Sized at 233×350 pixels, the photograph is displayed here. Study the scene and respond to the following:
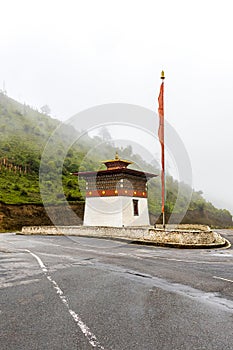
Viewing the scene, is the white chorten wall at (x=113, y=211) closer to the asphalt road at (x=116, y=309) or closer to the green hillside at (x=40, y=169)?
the green hillside at (x=40, y=169)

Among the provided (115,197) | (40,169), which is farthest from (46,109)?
(115,197)

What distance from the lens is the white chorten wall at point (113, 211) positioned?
114ft

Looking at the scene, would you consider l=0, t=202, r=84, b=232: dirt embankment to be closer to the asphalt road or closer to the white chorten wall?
the white chorten wall

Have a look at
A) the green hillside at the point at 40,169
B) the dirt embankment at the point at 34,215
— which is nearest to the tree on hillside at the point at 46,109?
the green hillside at the point at 40,169

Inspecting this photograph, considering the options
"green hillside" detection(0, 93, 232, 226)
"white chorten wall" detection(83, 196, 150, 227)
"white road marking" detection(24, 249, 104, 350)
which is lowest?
"white road marking" detection(24, 249, 104, 350)

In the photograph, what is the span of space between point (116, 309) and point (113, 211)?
95.9ft

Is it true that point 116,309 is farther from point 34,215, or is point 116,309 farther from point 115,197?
point 34,215

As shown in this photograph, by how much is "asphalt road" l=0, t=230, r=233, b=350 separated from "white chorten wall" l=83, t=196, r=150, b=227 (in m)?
24.2

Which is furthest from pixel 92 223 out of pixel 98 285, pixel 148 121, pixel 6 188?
pixel 98 285

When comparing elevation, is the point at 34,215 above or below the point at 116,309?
above

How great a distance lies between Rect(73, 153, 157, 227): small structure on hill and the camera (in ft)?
115

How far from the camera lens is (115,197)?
1383 inches

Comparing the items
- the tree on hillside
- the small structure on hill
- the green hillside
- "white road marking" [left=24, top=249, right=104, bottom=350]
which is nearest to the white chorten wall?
the small structure on hill

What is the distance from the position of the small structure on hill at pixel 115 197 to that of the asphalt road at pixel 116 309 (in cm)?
2436
